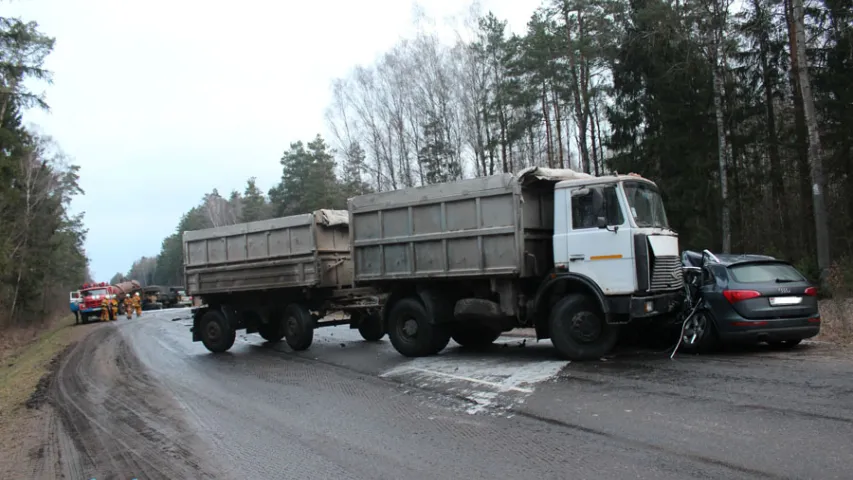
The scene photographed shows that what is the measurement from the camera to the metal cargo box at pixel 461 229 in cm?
967

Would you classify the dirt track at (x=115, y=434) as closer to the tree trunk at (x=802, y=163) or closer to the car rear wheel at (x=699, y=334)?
the car rear wheel at (x=699, y=334)

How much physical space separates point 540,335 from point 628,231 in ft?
7.50

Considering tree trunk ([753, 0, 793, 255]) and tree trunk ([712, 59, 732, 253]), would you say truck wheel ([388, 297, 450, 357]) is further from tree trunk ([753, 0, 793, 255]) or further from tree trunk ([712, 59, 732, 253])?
tree trunk ([753, 0, 793, 255])

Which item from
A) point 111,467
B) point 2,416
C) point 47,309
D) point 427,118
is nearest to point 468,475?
point 111,467

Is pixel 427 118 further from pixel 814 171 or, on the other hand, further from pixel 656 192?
pixel 656 192

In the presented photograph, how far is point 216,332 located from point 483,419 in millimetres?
9766

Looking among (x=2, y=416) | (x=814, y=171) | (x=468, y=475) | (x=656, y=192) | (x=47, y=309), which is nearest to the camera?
(x=468, y=475)

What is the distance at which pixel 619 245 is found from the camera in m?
8.94

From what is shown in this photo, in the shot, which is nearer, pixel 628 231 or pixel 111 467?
pixel 111 467

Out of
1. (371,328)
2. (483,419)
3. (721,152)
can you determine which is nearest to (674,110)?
(721,152)

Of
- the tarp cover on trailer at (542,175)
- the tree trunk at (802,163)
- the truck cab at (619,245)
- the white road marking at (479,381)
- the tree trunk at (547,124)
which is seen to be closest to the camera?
the white road marking at (479,381)

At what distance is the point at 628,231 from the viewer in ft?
29.2

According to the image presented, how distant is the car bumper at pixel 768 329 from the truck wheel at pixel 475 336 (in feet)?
13.9

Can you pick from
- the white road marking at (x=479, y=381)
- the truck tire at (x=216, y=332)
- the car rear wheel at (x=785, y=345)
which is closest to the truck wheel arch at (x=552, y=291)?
the white road marking at (x=479, y=381)
